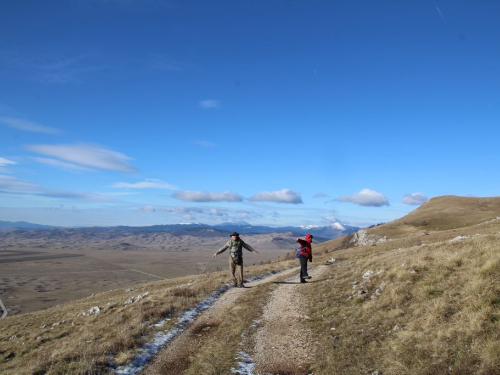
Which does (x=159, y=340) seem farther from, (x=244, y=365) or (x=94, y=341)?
(x=244, y=365)

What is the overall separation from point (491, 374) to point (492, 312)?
2449 millimetres

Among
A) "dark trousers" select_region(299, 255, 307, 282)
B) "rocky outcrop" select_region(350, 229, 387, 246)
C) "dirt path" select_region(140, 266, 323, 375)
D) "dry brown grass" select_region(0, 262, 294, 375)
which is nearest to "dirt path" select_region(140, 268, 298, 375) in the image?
"dirt path" select_region(140, 266, 323, 375)

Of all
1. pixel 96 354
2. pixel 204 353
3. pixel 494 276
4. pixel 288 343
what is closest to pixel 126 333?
pixel 96 354

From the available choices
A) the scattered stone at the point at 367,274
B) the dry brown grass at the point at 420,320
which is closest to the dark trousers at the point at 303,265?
the scattered stone at the point at 367,274

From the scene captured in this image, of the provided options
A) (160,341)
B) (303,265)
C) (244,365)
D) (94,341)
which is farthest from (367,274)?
(94,341)

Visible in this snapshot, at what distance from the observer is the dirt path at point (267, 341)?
28.8 feet

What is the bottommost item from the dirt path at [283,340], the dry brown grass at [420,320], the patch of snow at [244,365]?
the patch of snow at [244,365]

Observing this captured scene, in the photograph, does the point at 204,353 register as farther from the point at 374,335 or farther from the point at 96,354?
the point at 374,335

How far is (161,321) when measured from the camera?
1297 cm

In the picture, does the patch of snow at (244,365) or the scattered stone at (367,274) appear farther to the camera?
the scattered stone at (367,274)

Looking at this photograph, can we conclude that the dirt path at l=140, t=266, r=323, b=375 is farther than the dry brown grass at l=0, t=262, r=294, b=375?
No

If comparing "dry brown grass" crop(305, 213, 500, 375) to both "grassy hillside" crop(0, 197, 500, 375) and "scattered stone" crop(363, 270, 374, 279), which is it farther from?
"scattered stone" crop(363, 270, 374, 279)

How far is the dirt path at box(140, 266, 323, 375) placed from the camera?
28.8 feet

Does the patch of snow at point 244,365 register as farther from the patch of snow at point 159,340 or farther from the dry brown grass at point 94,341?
the dry brown grass at point 94,341
